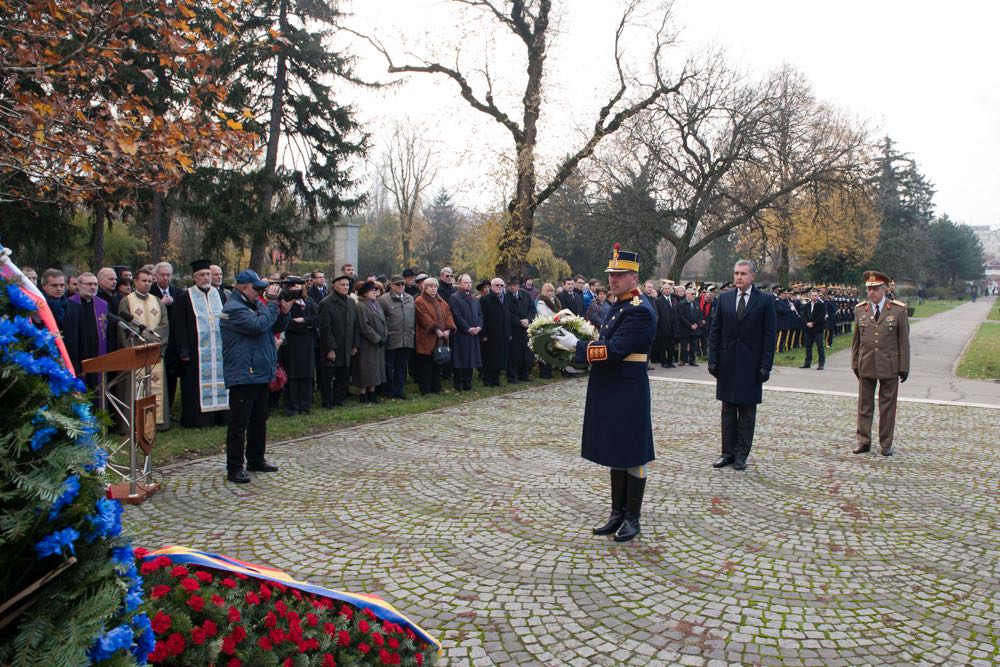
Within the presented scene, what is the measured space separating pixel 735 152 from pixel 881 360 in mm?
19126

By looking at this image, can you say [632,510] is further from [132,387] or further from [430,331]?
[430,331]

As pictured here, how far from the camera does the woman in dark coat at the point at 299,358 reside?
9633 mm

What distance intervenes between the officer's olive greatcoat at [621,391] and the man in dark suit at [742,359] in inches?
94.1

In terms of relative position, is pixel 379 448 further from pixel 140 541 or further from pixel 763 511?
pixel 763 511

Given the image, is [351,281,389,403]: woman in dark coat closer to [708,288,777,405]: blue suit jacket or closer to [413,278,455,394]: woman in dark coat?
[413,278,455,394]: woman in dark coat

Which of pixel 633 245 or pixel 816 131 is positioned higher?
pixel 816 131

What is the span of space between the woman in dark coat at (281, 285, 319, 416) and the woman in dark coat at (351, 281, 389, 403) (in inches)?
35.3

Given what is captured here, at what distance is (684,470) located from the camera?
6977 mm

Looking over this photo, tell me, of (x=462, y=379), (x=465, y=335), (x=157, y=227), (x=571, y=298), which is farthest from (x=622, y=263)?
(x=157, y=227)

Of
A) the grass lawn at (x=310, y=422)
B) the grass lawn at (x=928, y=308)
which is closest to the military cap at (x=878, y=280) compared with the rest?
the grass lawn at (x=310, y=422)

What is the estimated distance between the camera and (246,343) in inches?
Result: 251

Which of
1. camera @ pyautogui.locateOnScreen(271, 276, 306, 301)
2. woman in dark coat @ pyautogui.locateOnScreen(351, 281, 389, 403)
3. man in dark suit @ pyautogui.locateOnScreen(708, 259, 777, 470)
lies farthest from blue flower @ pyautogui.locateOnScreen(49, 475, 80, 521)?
woman in dark coat @ pyautogui.locateOnScreen(351, 281, 389, 403)

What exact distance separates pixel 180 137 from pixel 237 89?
13731 mm

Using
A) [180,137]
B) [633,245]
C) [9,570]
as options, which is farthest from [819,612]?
[633,245]
